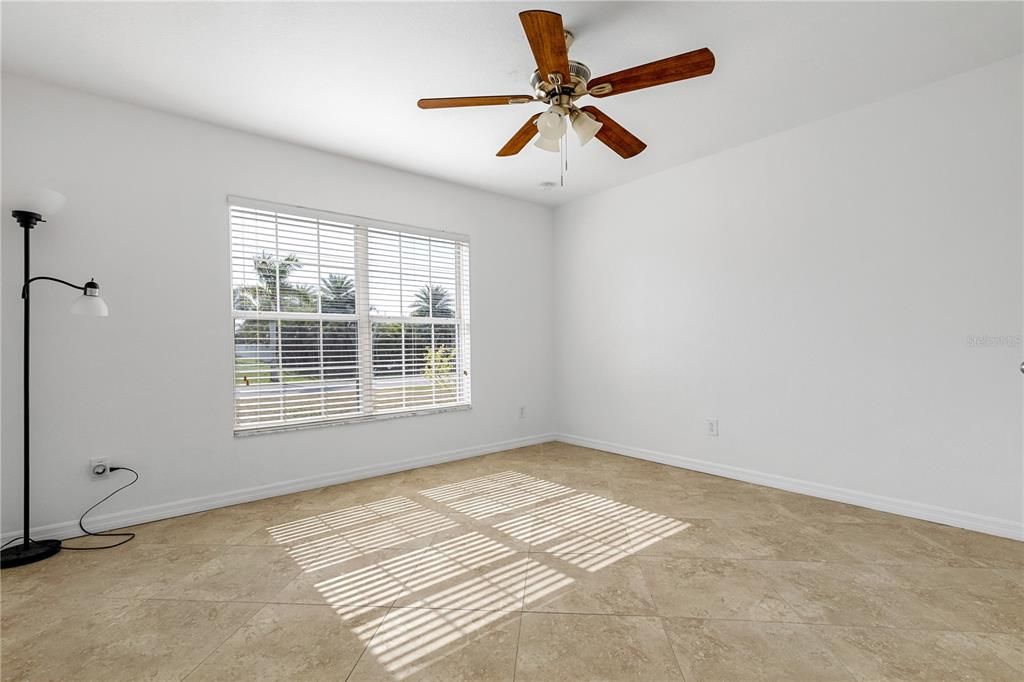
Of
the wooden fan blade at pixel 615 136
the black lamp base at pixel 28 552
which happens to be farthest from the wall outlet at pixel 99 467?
the wooden fan blade at pixel 615 136

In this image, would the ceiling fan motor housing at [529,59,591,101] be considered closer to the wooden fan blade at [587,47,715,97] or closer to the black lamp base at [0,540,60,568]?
the wooden fan blade at [587,47,715,97]

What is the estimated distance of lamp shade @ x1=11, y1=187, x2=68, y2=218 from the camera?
2361 mm

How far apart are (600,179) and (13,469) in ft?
14.7

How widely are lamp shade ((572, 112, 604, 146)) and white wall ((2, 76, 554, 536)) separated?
209 centimetres

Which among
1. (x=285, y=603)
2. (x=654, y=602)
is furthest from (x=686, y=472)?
(x=285, y=603)

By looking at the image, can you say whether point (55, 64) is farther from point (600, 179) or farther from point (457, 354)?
point (600, 179)

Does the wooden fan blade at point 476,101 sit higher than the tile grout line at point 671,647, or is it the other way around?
the wooden fan blade at point 476,101

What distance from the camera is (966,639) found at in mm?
1651

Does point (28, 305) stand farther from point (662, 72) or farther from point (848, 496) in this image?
point (848, 496)

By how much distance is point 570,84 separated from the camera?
2146 mm

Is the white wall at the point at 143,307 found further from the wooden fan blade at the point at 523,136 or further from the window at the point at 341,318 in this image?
the wooden fan blade at the point at 523,136

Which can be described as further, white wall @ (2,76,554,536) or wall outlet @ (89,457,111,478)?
wall outlet @ (89,457,111,478)

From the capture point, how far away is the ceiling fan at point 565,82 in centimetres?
180

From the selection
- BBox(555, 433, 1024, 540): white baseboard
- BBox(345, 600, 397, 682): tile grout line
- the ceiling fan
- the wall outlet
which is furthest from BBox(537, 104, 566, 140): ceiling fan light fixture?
the wall outlet
